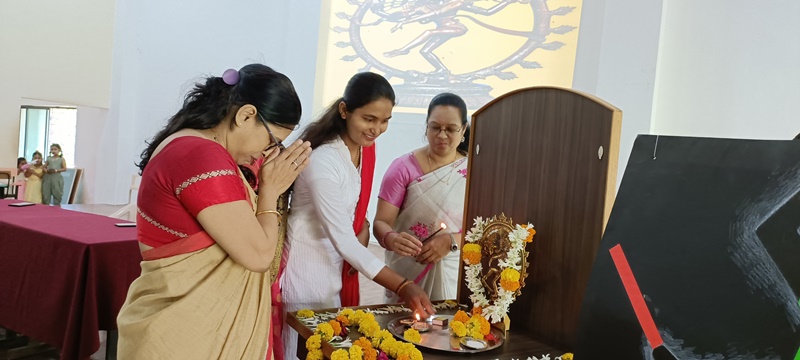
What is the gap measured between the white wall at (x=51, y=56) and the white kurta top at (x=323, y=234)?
9.37 meters

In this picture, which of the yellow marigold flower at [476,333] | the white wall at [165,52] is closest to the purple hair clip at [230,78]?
the yellow marigold flower at [476,333]

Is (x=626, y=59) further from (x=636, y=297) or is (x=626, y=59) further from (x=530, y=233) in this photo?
(x=636, y=297)

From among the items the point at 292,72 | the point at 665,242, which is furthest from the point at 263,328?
the point at 292,72

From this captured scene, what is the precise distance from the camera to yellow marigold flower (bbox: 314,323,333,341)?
1.55 meters

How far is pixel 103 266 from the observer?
2750 mm

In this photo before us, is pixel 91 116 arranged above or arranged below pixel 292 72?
below

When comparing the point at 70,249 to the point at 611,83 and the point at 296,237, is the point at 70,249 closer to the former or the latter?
the point at 296,237

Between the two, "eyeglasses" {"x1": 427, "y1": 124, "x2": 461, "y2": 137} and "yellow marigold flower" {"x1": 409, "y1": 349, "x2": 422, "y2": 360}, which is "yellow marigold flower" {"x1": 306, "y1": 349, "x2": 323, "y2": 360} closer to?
"yellow marigold flower" {"x1": 409, "y1": 349, "x2": 422, "y2": 360}

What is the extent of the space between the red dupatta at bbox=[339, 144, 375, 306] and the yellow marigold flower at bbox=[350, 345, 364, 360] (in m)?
0.68

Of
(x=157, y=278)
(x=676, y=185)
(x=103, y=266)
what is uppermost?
(x=676, y=185)

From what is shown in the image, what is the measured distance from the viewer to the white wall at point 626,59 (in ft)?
18.0

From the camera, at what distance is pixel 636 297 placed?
3.03ft

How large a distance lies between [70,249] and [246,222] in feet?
5.80

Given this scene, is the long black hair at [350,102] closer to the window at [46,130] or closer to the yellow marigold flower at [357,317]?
the yellow marigold flower at [357,317]
